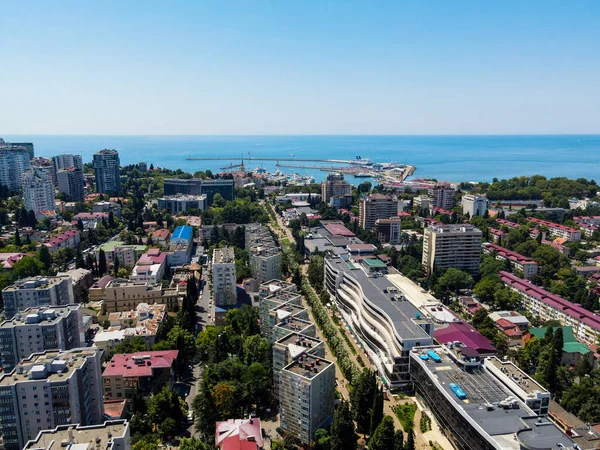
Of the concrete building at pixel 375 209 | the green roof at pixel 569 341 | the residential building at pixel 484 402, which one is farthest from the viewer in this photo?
the concrete building at pixel 375 209

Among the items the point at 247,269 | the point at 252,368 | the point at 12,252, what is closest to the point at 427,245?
the point at 247,269

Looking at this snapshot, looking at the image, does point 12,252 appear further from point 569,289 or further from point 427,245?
point 569,289

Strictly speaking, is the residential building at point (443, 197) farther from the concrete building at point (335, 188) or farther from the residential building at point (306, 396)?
the residential building at point (306, 396)

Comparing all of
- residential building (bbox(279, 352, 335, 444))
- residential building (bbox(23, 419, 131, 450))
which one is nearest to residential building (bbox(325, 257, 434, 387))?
residential building (bbox(279, 352, 335, 444))

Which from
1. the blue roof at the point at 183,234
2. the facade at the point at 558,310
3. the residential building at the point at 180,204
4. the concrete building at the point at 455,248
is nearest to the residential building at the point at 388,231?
the concrete building at the point at 455,248

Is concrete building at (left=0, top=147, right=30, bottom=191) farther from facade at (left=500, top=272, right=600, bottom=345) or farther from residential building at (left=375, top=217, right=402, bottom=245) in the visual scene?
facade at (left=500, top=272, right=600, bottom=345)

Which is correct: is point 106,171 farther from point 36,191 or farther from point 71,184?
point 36,191
